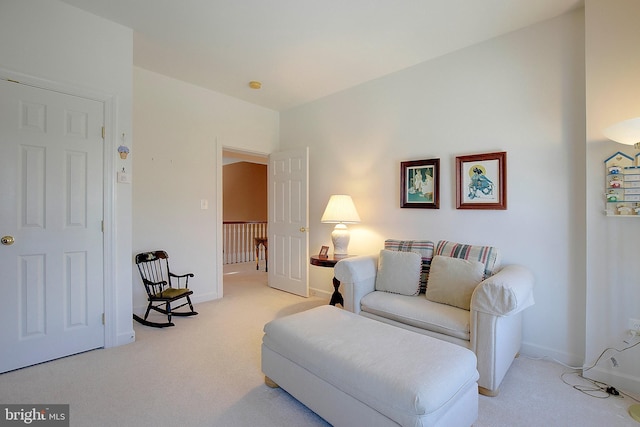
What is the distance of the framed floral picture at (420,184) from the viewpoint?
3057mm

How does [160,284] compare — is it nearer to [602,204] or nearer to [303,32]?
[303,32]

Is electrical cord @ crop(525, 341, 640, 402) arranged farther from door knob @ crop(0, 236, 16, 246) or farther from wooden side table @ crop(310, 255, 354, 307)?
door knob @ crop(0, 236, 16, 246)

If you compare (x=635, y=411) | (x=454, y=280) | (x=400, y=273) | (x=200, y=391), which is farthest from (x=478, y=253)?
(x=200, y=391)

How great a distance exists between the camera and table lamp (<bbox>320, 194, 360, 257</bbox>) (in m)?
3.46

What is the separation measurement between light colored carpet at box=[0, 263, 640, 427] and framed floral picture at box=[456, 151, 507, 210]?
4.32 ft

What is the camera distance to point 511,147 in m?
2.62

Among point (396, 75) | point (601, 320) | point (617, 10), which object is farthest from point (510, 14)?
point (601, 320)

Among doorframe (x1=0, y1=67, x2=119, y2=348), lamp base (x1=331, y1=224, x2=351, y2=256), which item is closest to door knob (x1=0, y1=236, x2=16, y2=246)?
doorframe (x1=0, y1=67, x2=119, y2=348)

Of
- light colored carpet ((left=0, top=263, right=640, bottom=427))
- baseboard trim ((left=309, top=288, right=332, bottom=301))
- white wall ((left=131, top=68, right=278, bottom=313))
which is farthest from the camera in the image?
baseboard trim ((left=309, top=288, right=332, bottom=301))

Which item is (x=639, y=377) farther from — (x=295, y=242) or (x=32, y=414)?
(x=32, y=414)

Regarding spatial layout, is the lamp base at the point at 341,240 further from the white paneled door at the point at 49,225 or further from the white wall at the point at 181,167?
the white paneled door at the point at 49,225

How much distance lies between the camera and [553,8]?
7.51 feet

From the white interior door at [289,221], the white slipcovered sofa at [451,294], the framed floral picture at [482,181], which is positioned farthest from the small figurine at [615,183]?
the white interior door at [289,221]

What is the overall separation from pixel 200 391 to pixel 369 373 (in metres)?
1.21
